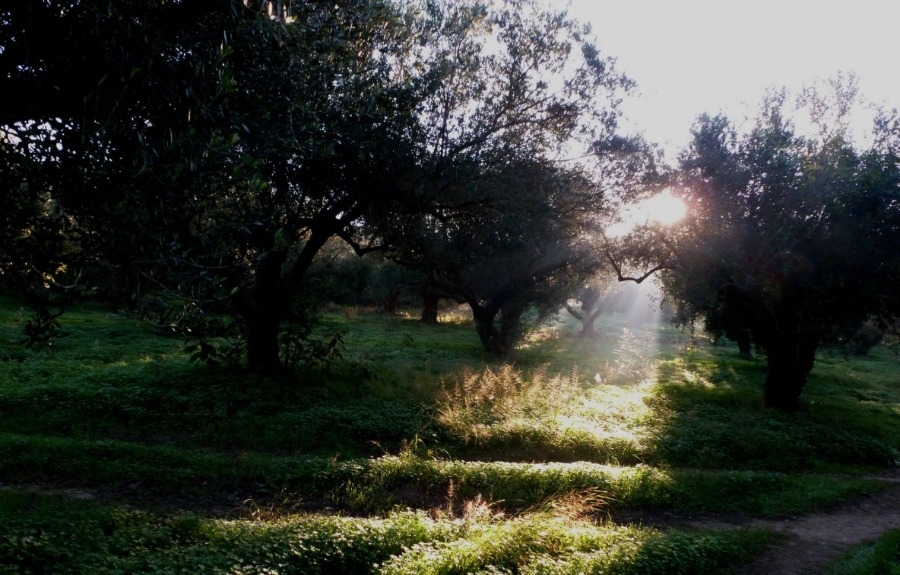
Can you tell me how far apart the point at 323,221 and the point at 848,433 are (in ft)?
50.7

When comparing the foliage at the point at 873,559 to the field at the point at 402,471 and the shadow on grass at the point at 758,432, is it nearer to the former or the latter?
the field at the point at 402,471

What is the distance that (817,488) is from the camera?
12375 millimetres

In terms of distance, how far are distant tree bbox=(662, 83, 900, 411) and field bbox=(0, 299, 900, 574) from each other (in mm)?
3165

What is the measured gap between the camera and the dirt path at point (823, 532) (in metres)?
8.72

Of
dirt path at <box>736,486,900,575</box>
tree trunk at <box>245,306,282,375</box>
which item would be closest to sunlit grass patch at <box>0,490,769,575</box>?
dirt path at <box>736,486,900,575</box>

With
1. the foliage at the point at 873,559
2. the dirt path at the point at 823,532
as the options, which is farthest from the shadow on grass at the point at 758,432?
the foliage at the point at 873,559

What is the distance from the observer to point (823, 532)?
1034cm

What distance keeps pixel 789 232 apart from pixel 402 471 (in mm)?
11860

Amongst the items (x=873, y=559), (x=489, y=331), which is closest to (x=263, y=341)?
(x=489, y=331)

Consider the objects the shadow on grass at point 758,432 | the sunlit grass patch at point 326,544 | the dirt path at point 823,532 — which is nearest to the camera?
the sunlit grass patch at point 326,544

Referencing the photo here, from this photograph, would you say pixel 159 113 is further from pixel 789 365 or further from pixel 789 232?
pixel 789 365

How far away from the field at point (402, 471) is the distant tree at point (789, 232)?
10.4 feet

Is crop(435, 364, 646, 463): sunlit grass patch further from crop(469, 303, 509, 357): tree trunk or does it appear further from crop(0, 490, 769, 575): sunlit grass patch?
crop(469, 303, 509, 357): tree trunk

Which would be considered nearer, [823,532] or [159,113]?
[159,113]
